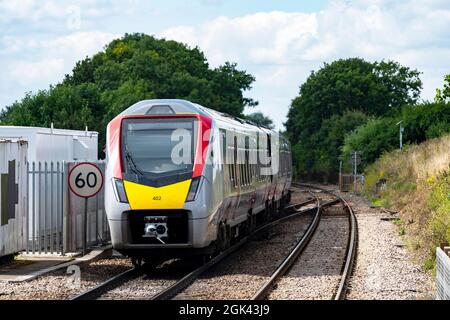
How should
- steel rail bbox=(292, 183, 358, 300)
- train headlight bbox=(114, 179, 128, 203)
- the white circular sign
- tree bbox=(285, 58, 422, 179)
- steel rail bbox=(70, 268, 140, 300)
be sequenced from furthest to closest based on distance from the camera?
tree bbox=(285, 58, 422, 179), the white circular sign, train headlight bbox=(114, 179, 128, 203), steel rail bbox=(292, 183, 358, 300), steel rail bbox=(70, 268, 140, 300)

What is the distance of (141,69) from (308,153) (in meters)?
18.5

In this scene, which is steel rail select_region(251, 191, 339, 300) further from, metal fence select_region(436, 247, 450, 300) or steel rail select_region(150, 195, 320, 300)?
metal fence select_region(436, 247, 450, 300)

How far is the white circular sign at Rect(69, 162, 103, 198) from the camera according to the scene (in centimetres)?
1955

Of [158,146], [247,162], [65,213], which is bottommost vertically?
[65,213]

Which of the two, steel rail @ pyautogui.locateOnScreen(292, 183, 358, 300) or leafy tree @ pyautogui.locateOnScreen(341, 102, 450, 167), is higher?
leafy tree @ pyautogui.locateOnScreen(341, 102, 450, 167)

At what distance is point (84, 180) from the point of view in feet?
64.2

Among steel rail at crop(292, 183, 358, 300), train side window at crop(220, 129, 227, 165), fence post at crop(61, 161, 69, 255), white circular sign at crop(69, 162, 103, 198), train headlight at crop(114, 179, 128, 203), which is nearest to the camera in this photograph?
steel rail at crop(292, 183, 358, 300)

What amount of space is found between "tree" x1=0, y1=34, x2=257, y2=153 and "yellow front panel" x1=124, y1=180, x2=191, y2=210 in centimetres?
3266

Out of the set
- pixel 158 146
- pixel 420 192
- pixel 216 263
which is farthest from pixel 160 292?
pixel 420 192

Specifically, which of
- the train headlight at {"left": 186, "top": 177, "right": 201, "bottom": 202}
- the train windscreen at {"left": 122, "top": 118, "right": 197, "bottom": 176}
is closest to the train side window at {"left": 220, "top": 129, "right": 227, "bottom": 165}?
the train windscreen at {"left": 122, "top": 118, "right": 197, "bottom": 176}

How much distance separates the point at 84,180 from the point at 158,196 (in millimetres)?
2611

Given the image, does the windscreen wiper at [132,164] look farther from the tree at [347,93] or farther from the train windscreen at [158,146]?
the tree at [347,93]

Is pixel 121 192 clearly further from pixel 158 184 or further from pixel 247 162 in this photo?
pixel 247 162
